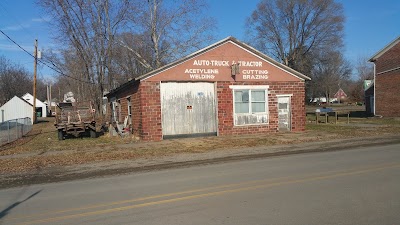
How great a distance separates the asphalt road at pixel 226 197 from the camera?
520cm

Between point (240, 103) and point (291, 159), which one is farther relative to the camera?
point (240, 103)

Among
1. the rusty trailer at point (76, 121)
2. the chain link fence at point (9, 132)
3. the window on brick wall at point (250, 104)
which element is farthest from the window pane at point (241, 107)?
the chain link fence at point (9, 132)

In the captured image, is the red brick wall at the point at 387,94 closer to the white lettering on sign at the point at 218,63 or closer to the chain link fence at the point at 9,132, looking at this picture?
the white lettering on sign at the point at 218,63

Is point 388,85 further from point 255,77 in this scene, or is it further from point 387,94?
point 255,77

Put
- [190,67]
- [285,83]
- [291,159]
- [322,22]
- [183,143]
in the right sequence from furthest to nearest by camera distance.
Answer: [322,22] → [285,83] → [190,67] → [183,143] → [291,159]

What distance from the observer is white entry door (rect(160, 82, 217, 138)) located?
18031 millimetres

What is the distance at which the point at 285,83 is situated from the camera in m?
20.3

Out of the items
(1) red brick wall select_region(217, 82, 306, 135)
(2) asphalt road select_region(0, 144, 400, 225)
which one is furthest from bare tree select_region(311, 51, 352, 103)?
(2) asphalt road select_region(0, 144, 400, 225)

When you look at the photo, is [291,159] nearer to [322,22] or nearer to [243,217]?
[243,217]

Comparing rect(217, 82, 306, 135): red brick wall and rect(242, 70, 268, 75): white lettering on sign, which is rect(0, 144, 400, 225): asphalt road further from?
rect(242, 70, 268, 75): white lettering on sign

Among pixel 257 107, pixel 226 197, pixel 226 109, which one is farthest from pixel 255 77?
pixel 226 197

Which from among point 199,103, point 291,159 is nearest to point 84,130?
point 199,103

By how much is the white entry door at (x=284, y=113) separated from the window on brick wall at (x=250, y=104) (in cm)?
98

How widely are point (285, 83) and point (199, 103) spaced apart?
17.7 ft
